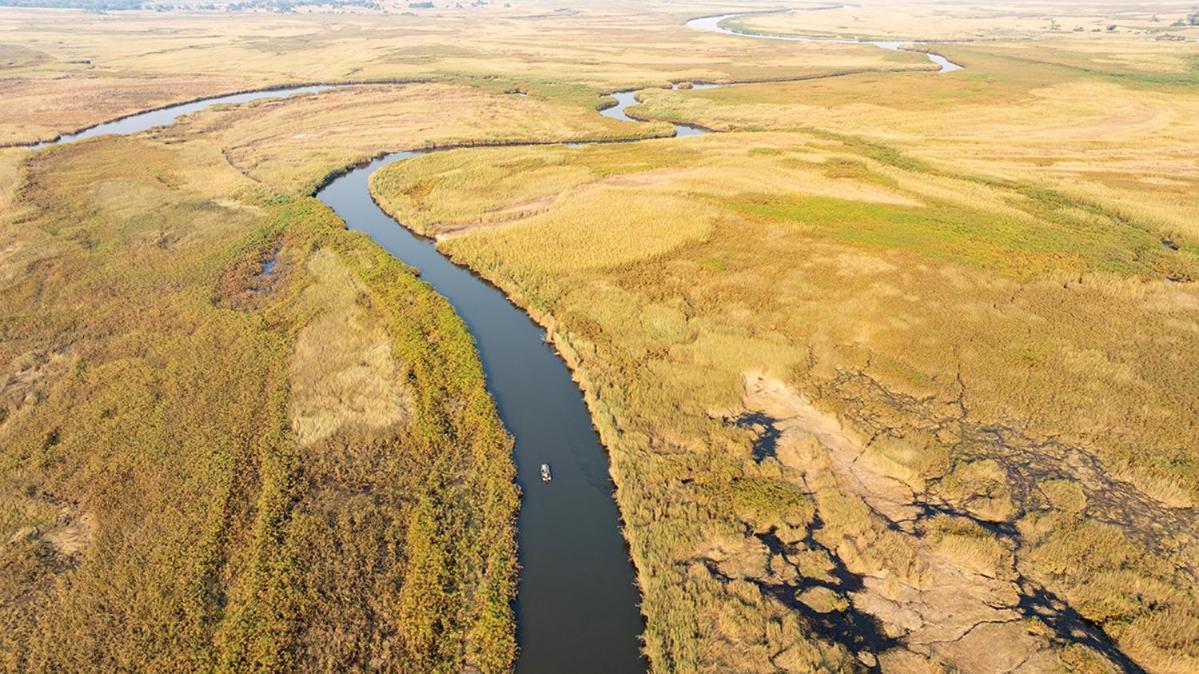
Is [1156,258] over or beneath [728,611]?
over

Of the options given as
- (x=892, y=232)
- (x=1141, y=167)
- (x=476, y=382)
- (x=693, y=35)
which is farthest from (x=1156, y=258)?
(x=693, y=35)

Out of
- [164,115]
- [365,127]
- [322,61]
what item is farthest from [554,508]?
[322,61]

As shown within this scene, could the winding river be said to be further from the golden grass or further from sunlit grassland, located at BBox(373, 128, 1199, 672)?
the golden grass

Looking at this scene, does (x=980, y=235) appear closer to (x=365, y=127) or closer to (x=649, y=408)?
(x=649, y=408)

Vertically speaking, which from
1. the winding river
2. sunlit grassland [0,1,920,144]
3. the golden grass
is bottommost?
the winding river

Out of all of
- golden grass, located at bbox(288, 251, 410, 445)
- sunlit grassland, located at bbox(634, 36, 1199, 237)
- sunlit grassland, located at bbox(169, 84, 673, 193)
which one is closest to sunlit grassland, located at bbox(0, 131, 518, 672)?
golden grass, located at bbox(288, 251, 410, 445)

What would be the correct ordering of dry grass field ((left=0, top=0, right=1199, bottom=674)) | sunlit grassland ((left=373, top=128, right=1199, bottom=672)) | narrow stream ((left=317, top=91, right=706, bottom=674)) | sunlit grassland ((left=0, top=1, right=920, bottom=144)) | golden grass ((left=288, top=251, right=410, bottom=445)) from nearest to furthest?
dry grass field ((left=0, top=0, right=1199, bottom=674)), narrow stream ((left=317, top=91, right=706, bottom=674)), sunlit grassland ((left=373, top=128, right=1199, bottom=672)), golden grass ((left=288, top=251, right=410, bottom=445)), sunlit grassland ((left=0, top=1, right=920, bottom=144))

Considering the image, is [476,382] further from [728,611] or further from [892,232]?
[892,232]
